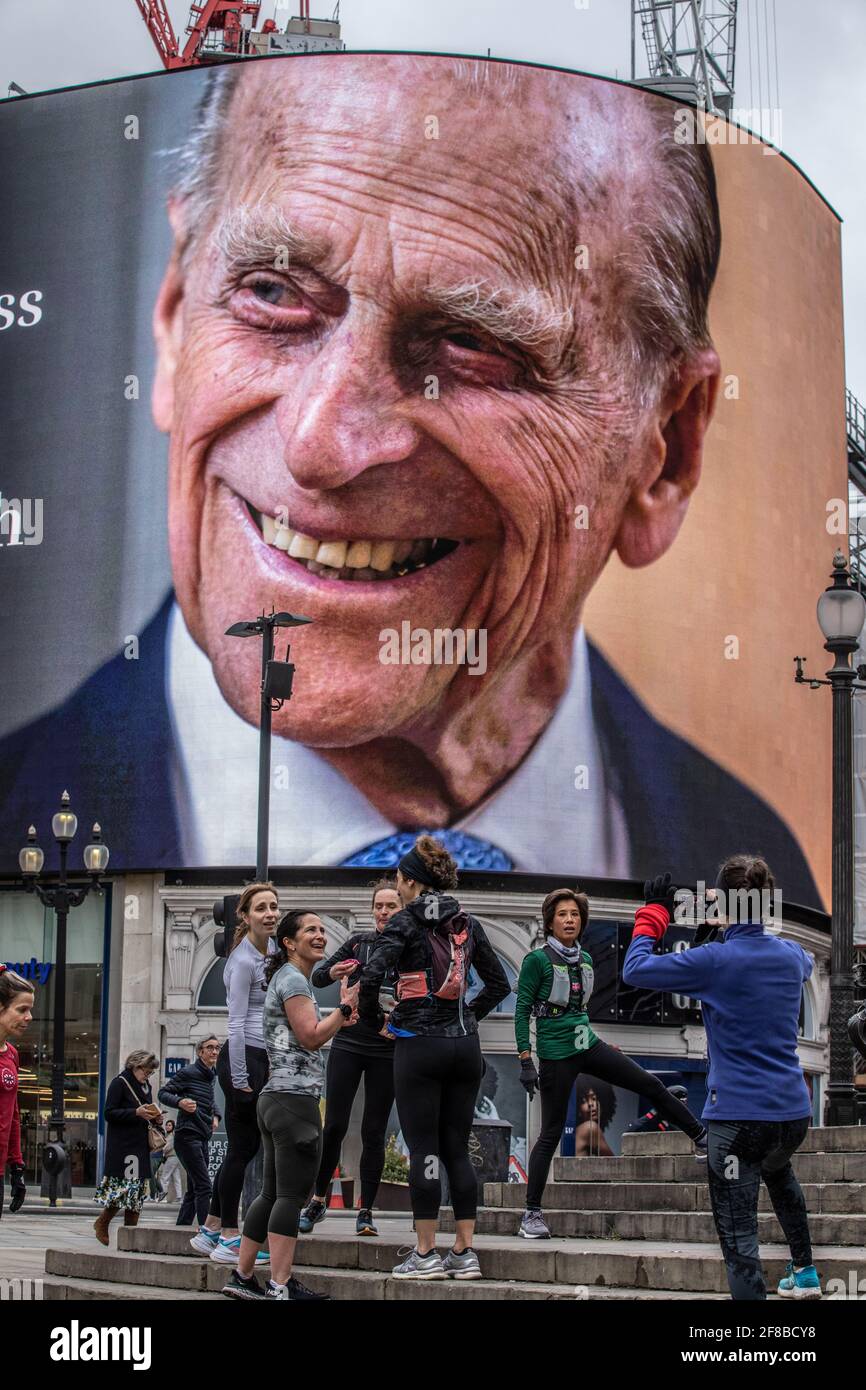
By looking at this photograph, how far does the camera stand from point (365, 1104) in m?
11.1

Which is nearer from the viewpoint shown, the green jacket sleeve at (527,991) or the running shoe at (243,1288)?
the running shoe at (243,1288)

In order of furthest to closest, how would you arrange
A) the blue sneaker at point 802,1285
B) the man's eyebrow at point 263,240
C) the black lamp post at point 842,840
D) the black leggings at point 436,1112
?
the man's eyebrow at point 263,240
the black lamp post at point 842,840
the black leggings at point 436,1112
the blue sneaker at point 802,1285

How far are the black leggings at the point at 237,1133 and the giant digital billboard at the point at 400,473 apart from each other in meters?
25.3

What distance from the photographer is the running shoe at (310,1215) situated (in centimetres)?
1112

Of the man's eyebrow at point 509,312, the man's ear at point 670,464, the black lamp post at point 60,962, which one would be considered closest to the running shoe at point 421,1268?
the black lamp post at point 60,962

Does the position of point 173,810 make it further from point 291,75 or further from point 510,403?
point 291,75

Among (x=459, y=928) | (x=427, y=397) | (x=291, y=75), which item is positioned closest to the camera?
(x=459, y=928)

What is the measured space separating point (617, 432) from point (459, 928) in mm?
28438

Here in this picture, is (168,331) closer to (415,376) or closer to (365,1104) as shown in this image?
(415,376)

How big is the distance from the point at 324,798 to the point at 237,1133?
2598cm

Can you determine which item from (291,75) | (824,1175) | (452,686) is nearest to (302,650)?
(452,686)

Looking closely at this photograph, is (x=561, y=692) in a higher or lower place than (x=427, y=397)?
lower

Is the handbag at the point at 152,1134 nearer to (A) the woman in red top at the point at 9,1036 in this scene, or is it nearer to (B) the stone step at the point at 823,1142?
(B) the stone step at the point at 823,1142
